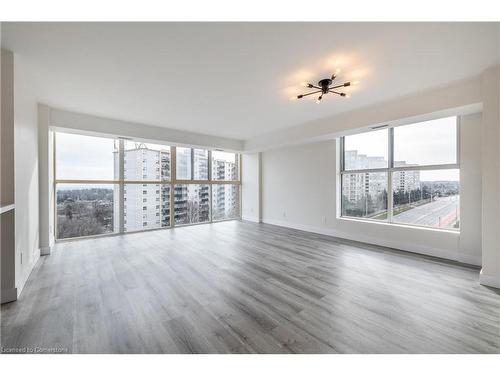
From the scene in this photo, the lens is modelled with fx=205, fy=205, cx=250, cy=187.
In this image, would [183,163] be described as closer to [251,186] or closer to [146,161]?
[146,161]

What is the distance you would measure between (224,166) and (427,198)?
18.8ft

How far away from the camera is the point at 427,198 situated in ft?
13.0

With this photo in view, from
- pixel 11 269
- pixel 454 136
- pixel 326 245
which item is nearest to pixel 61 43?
pixel 11 269

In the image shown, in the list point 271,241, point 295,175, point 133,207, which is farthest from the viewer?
point 295,175

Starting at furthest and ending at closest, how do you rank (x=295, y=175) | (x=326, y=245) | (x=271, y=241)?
(x=295, y=175)
(x=271, y=241)
(x=326, y=245)

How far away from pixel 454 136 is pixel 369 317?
3.70m

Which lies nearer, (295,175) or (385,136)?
(385,136)

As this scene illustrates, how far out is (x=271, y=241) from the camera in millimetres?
4680

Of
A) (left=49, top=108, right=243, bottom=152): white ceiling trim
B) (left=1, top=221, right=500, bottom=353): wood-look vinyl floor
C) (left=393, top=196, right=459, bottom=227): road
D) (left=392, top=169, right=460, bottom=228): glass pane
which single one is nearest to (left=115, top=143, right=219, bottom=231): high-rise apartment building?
(left=49, top=108, right=243, bottom=152): white ceiling trim

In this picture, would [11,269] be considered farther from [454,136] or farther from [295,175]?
[454,136]

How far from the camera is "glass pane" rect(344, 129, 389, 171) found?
15.0ft

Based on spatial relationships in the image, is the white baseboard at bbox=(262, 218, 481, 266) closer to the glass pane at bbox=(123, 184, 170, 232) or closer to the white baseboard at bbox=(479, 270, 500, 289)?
the white baseboard at bbox=(479, 270, 500, 289)

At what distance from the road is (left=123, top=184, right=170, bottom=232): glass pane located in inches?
235

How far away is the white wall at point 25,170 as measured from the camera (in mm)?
2391
